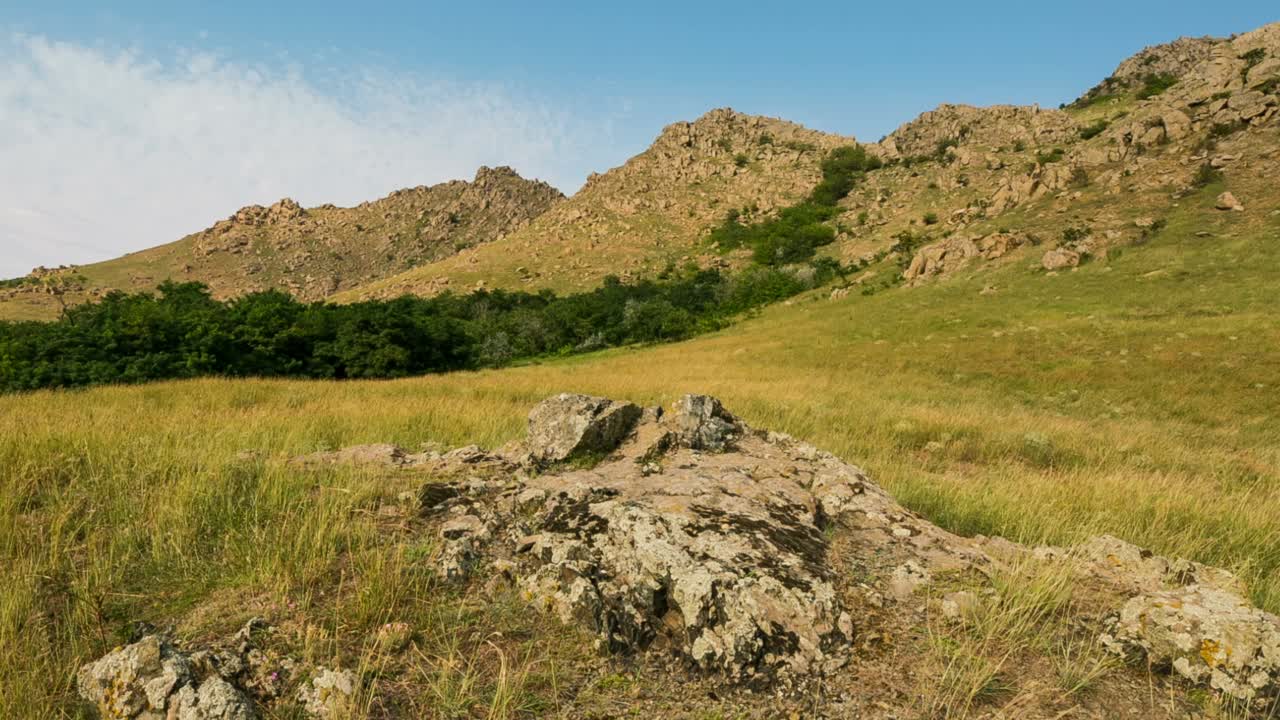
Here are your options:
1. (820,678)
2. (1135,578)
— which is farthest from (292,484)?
(1135,578)

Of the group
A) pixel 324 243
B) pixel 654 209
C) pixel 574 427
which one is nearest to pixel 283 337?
pixel 574 427

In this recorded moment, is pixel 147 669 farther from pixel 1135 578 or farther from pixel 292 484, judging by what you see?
pixel 1135 578

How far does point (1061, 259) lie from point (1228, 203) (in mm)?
9112

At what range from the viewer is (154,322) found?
787 inches

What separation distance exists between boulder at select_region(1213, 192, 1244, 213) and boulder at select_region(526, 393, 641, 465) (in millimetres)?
43971

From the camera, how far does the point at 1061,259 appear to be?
33.7 metres

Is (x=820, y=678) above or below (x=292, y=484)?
below

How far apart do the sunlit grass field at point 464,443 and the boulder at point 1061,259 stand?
903cm

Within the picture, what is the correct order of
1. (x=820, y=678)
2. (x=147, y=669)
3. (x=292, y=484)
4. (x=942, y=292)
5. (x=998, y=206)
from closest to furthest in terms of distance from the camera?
(x=147, y=669) < (x=820, y=678) < (x=292, y=484) < (x=942, y=292) < (x=998, y=206)

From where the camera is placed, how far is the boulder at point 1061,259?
1316 inches

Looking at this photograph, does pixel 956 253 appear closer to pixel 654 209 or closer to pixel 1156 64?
pixel 654 209

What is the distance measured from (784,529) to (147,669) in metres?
3.38

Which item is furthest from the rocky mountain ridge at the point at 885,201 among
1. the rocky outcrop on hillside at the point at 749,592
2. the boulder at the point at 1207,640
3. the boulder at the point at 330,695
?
the boulder at the point at 330,695

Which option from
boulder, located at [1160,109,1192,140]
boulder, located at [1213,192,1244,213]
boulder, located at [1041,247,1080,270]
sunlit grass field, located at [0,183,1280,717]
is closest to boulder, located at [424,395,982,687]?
sunlit grass field, located at [0,183,1280,717]
